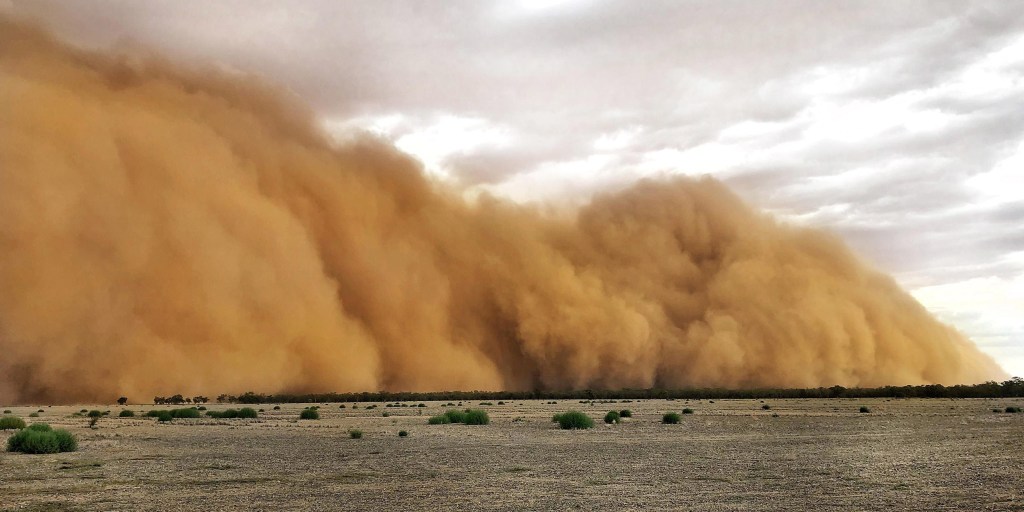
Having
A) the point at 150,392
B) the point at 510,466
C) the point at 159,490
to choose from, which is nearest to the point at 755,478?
the point at 510,466

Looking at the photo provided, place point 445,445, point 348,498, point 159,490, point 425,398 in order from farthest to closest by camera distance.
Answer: point 425,398 < point 445,445 < point 159,490 < point 348,498

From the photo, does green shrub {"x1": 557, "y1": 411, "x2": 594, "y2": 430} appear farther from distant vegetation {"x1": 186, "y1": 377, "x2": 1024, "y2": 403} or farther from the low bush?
distant vegetation {"x1": 186, "y1": 377, "x2": 1024, "y2": 403}

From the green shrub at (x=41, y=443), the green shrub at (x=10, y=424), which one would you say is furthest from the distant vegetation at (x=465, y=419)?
the green shrub at (x=41, y=443)

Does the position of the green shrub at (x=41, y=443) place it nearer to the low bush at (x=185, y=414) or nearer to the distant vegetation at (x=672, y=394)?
the low bush at (x=185, y=414)

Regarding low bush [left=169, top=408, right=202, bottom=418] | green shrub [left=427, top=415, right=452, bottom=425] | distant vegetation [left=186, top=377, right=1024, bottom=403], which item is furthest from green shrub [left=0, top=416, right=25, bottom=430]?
distant vegetation [left=186, top=377, right=1024, bottom=403]

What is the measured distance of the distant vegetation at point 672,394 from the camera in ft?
257

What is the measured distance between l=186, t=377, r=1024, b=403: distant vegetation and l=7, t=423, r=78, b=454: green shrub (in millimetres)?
55697

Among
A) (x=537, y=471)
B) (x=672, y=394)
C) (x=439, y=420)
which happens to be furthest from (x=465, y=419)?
(x=672, y=394)

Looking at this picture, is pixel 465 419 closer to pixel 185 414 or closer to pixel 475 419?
pixel 475 419

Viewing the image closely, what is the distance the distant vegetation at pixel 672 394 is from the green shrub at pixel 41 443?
5570 centimetres

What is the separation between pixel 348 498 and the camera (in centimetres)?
1257

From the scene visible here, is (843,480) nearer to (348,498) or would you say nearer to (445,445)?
(348,498)

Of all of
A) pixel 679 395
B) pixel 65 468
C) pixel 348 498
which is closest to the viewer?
pixel 348 498

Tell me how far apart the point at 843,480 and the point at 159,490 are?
36.4 feet
